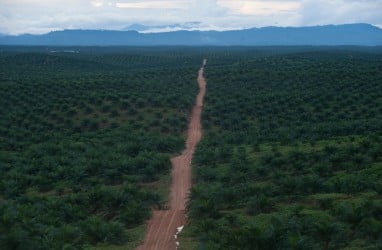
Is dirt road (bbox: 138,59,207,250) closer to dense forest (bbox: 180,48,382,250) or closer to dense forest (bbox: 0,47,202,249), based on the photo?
dense forest (bbox: 0,47,202,249)

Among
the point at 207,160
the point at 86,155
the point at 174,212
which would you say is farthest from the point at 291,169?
the point at 86,155

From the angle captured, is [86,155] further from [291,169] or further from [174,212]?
[291,169]

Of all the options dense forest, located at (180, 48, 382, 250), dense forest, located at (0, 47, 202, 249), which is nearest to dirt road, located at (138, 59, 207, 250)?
dense forest, located at (0, 47, 202, 249)

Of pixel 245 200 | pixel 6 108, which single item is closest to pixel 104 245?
pixel 245 200

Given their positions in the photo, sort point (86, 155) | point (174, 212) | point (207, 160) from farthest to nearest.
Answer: point (86, 155) → point (207, 160) → point (174, 212)

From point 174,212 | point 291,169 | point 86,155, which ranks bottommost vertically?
point 174,212

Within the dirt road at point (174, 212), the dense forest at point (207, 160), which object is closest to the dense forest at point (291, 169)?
the dense forest at point (207, 160)

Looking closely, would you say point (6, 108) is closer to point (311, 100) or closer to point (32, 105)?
point (32, 105)
